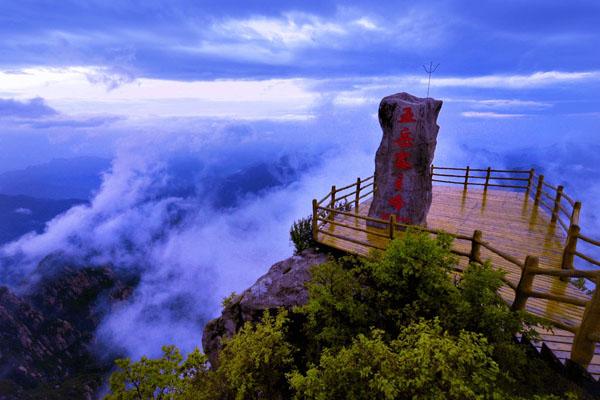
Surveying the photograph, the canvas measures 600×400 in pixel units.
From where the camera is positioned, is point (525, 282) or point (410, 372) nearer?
point (410, 372)

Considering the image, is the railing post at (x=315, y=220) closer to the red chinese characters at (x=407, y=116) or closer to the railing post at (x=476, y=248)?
the red chinese characters at (x=407, y=116)

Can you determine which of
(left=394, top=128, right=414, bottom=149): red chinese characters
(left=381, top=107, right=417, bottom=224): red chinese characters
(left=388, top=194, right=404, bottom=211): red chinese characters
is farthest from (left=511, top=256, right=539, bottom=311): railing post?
(left=394, top=128, right=414, bottom=149): red chinese characters

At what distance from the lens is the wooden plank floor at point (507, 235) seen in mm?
6246

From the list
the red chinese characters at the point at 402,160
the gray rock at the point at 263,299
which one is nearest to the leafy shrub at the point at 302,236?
the gray rock at the point at 263,299

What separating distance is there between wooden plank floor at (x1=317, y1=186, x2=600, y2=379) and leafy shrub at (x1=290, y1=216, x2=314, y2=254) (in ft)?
1.62

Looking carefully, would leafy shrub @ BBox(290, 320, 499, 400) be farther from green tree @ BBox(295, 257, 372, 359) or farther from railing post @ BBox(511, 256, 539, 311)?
railing post @ BBox(511, 256, 539, 311)

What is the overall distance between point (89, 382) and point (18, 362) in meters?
18.0

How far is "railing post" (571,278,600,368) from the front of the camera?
Answer: 4.60m

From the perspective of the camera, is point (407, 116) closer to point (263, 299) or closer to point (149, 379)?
point (263, 299)

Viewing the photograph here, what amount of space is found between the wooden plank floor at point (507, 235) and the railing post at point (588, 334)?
0.19 meters

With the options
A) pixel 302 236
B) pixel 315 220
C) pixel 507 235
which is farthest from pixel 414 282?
pixel 507 235

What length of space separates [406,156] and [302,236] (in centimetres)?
424

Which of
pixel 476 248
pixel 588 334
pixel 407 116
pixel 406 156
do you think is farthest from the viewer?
pixel 406 156

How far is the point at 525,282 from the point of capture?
566cm
